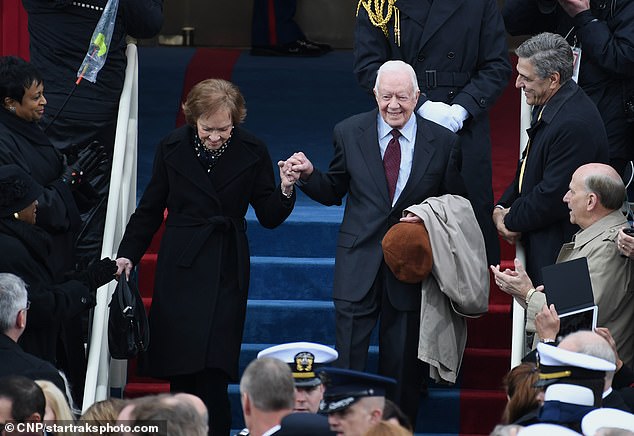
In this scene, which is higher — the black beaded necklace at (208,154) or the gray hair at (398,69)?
the gray hair at (398,69)

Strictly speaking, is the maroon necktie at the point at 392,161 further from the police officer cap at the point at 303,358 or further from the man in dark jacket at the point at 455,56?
the police officer cap at the point at 303,358

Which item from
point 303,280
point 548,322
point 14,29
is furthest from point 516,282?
point 14,29

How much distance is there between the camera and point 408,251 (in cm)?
666

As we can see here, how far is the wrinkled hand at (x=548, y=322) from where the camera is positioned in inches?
239

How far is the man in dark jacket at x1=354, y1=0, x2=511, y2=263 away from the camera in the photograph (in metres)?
7.41

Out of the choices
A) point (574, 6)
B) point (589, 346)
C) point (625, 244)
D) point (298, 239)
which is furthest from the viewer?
point (298, 239)

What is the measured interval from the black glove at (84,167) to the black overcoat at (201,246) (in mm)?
281

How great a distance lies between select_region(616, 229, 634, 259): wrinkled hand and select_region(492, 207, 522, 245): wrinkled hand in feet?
2.47

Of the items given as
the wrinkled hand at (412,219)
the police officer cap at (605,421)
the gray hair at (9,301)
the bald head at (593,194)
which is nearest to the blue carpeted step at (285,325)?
the wrinkled hand at (412,219)

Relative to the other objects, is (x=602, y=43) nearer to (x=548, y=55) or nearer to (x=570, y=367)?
(x=548, y=55)

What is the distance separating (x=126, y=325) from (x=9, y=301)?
3.19 ft

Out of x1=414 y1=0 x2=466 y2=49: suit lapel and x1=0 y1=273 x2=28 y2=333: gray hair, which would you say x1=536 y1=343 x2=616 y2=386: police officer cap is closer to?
x1=0 y1=273 x2=28 y2=333: gray hair

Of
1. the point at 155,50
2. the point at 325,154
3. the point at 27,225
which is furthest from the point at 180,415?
the point at 155,50

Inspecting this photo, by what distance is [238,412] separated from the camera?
7461 millimetres
